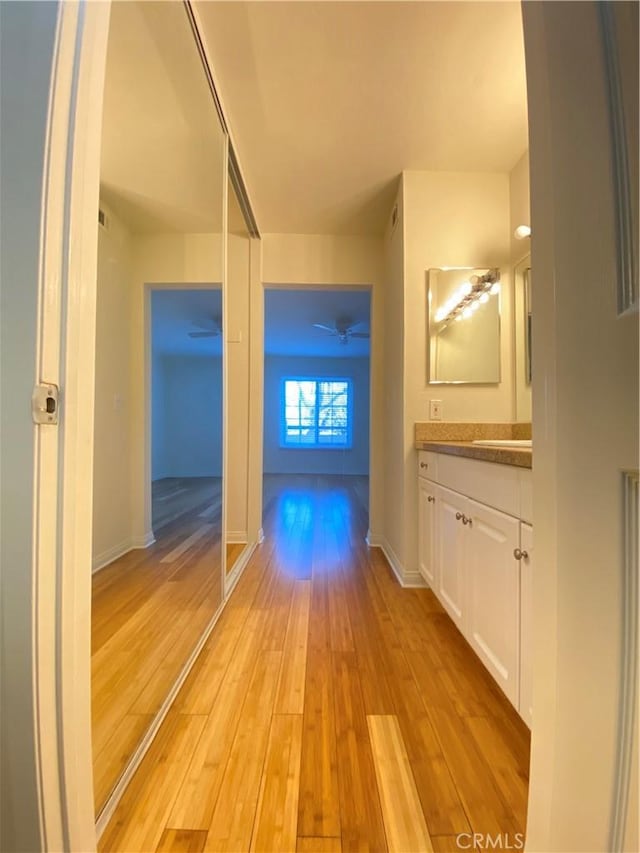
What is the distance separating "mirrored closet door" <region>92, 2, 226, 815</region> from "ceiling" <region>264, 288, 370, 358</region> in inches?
58.4

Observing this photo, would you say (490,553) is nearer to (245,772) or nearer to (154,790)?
(245,772)

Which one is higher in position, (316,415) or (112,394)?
(316,415)

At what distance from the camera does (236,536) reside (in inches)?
111

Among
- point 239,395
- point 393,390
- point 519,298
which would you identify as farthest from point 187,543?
point 519,298

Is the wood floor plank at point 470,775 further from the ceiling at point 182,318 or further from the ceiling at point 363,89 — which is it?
the ceiling at point 363,89

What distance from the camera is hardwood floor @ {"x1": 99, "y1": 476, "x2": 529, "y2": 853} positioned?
2.65 ft

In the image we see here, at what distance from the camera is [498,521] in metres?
1.16

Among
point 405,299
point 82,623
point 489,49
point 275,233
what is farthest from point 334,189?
point 82,623

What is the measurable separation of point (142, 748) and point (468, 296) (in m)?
2.58

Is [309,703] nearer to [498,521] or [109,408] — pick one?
[498,521]

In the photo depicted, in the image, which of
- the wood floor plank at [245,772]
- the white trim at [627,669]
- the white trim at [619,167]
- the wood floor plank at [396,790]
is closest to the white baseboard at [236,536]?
the wood floor plank at [245,772]

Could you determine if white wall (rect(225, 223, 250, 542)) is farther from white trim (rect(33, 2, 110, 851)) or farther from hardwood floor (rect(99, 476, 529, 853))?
white trim (rect(33, 2, 110, 851))

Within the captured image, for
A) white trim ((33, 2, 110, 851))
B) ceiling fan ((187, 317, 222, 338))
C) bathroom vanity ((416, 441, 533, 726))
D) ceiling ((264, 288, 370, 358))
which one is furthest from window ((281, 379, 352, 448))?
white trim ((33, 2, 110, 851))

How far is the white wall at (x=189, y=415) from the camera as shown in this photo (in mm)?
2110
